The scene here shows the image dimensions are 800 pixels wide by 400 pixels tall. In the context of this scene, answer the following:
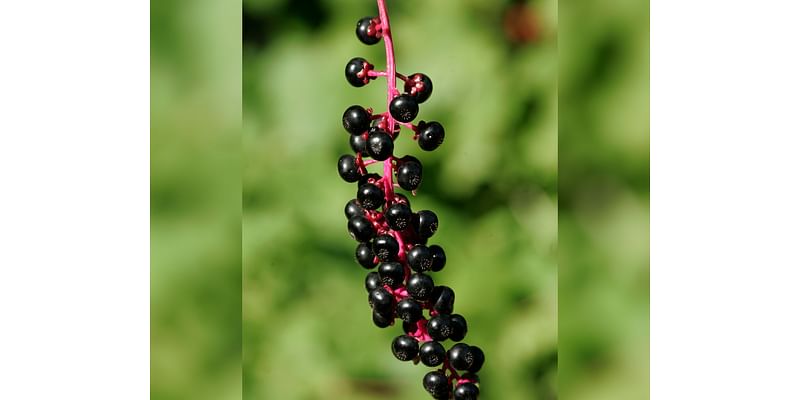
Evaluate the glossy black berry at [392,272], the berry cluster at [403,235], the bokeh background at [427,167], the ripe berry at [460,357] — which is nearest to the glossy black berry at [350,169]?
the berry cluster at [403,235]

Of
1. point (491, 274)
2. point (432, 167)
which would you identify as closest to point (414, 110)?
point (432, 167)

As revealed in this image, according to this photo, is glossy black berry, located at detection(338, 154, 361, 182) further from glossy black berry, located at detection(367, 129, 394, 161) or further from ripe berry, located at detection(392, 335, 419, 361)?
ripe berry, located at detection(392, 335, 419, 361)

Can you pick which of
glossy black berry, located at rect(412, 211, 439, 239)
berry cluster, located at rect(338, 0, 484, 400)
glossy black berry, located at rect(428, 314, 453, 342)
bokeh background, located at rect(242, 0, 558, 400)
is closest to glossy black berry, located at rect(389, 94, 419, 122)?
berry cluster, located at rect(338, 0, 484, 400)

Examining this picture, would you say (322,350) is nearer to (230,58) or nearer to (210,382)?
(210,382)

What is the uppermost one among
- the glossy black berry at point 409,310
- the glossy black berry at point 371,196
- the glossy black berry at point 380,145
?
the glossy black berry at point 380,145

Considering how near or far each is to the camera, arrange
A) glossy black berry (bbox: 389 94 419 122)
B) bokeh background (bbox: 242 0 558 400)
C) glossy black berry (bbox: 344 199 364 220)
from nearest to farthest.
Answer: glossy black berry (bbox: 389 94 419 122), glossy black berry (bbox: 344 199 364 220), bokeh background (bbox: 242 0 558 400)

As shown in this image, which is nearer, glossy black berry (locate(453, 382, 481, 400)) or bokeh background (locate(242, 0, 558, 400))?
glossy black berry (locate(453, 382, 481, 400))

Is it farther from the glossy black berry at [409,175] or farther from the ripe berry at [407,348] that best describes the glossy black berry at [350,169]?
the ripe berry at [407,348]

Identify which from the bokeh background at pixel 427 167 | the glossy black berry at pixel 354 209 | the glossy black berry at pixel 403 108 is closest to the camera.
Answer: the glossy black berry at pixel 403 108
